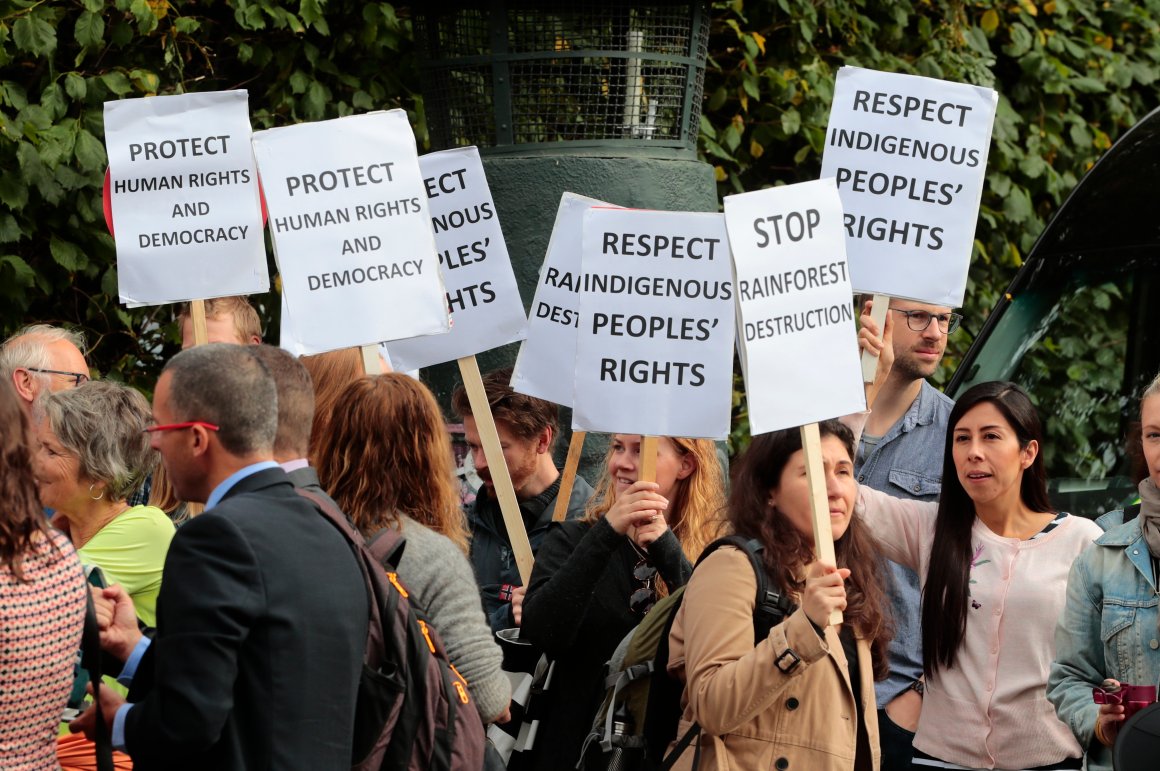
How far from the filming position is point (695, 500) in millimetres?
5020

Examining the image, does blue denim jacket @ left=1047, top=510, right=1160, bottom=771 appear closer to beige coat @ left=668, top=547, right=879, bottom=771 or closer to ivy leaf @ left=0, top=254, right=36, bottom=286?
beige coat @ left=668, top=547, right=879, bottom=771

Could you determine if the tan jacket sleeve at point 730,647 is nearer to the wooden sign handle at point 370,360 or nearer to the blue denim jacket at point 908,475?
the blue denim jacket at point 908,475

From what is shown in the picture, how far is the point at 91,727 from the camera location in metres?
Answer: 3.36

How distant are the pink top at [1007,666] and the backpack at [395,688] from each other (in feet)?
4.98

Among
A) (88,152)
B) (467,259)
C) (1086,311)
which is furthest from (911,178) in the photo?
(88,152)

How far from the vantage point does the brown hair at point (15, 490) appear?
10.2 feet

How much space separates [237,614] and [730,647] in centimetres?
120

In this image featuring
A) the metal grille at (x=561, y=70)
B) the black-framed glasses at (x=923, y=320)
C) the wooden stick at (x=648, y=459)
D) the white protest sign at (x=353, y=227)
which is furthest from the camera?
the metal grille at (x=561, y=70)

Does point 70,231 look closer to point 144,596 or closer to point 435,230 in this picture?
point 435,230

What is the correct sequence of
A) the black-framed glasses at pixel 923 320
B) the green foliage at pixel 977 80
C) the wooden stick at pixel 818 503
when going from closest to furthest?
the wooden stick at pixel 818 503 < the black-framed glasses at pixel 923 320 < the green foliage at pixel 977 80

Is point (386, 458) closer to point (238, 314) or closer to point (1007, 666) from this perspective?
point (1007, 666)

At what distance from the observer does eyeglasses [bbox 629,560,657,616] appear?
4698 millimetres

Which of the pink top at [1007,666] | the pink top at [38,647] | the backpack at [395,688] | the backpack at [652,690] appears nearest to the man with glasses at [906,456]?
the pink top at [1007,666]

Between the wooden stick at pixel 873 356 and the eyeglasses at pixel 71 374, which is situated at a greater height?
the wooden stick at pixel 873 356
